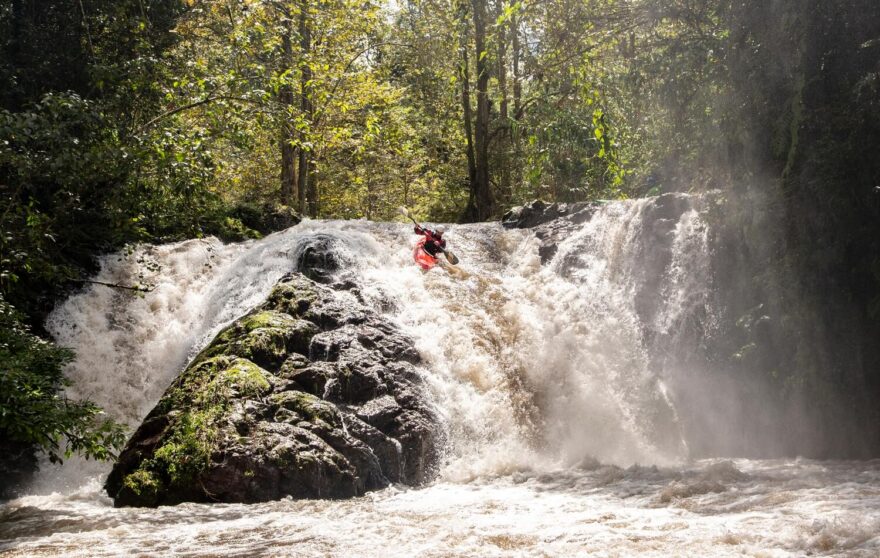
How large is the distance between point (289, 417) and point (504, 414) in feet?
10.2

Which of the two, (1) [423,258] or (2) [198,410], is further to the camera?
(1) [423,258]

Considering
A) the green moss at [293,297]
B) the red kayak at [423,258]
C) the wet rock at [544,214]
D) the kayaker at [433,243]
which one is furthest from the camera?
the wet rock at [544,214]

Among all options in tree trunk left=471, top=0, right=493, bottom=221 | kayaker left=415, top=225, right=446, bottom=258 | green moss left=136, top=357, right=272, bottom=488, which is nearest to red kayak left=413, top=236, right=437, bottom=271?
kayaker left=415, top=225, right=446, bottom=258

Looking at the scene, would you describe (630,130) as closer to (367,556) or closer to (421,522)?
(421,522)

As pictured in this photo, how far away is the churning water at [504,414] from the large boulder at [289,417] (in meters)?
0.33

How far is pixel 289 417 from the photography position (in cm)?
860

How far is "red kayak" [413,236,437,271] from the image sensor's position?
13.2 m

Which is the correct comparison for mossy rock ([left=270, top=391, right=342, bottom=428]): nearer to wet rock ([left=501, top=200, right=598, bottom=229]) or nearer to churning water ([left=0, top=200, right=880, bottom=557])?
churning water ([left=0, top=200, right=880, bottom=557])

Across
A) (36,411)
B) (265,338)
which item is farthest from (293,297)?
(36,411)

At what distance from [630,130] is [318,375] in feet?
25.3

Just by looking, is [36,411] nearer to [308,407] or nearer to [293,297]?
[308,407]

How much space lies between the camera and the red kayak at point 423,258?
1319 cm

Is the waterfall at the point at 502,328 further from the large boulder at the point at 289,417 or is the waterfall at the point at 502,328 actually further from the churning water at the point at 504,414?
the large boulder at the point at 289,417

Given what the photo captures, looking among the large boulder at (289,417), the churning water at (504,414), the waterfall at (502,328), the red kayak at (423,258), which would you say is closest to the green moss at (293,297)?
the large boulder at (289,417)
